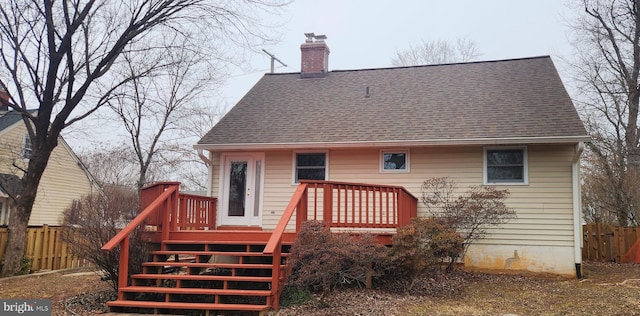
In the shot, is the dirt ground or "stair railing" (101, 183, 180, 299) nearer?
the dirt ground

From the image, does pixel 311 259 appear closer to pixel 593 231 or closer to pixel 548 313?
pixel 548 313

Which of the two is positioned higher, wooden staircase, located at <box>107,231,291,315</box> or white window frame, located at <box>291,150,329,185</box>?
white window frame, located at <box>291,150,329,185</box>

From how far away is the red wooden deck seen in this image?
6668 mm

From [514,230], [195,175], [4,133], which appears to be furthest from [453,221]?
[195,175]

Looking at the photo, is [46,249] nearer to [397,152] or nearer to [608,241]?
[397,152]

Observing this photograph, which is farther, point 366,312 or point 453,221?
point 453,221

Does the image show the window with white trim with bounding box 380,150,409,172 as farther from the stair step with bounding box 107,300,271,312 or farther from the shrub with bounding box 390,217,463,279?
the stair step with bounding box 107,300,271,312

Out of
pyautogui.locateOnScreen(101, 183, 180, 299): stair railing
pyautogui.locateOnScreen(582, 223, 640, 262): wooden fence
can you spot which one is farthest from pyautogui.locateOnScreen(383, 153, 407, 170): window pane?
pyautogui.locateOnScreen(582, 223, 640, 262): wooden fence

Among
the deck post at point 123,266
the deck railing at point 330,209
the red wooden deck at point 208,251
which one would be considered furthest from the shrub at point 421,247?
the deck post at point 123,266

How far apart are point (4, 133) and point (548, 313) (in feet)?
67.0

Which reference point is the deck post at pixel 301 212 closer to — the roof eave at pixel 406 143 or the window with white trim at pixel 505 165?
the roof eave at pixel 406 143

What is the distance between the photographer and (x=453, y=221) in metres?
9.34

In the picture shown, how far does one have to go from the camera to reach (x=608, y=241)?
14.1 meters

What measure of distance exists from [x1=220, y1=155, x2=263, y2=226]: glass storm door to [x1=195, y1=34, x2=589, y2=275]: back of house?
0.02 m
